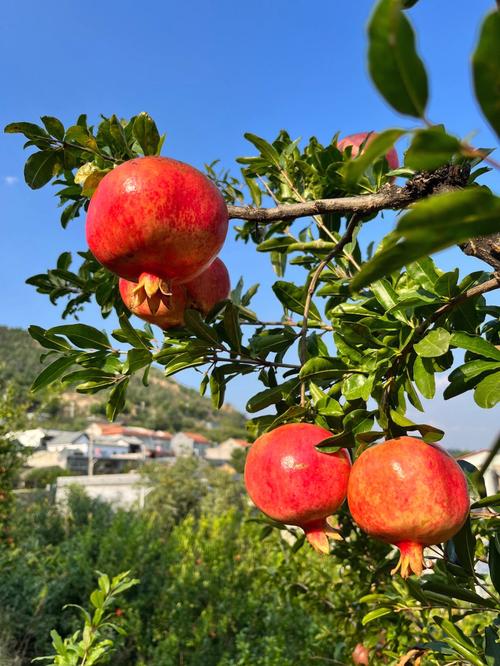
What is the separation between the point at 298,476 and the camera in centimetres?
67

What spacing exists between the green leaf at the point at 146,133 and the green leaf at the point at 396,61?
0.53 metres

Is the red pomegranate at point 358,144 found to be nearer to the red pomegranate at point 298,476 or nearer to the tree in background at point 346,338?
the tree in background at point 346,338

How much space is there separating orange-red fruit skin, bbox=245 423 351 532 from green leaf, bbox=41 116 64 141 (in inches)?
25.1

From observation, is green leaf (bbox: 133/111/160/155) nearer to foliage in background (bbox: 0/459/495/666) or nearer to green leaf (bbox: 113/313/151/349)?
green leaf (bbox: 113/313/151/349)

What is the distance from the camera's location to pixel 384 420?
A: 695 millimetres

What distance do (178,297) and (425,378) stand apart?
385mm

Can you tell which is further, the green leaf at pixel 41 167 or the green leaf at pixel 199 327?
the green leaf at pixel 41 167

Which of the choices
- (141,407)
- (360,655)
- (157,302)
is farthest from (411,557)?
(141,407)

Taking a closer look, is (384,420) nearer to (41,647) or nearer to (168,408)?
(41,647)

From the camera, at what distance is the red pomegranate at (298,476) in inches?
26.3

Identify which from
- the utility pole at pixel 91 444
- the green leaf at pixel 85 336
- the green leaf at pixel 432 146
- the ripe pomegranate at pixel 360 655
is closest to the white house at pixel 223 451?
the utility pole at pixel 91 444

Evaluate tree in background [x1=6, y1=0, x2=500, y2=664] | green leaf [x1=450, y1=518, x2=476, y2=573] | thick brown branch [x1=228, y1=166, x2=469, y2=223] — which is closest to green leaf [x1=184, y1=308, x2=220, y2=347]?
tree in background [x1=6, y1=0, x2=500, y2=664]

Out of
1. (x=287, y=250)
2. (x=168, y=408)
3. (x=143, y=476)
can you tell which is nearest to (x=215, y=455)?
(x=168, y=408)

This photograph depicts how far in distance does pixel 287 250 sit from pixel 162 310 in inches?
18.9
